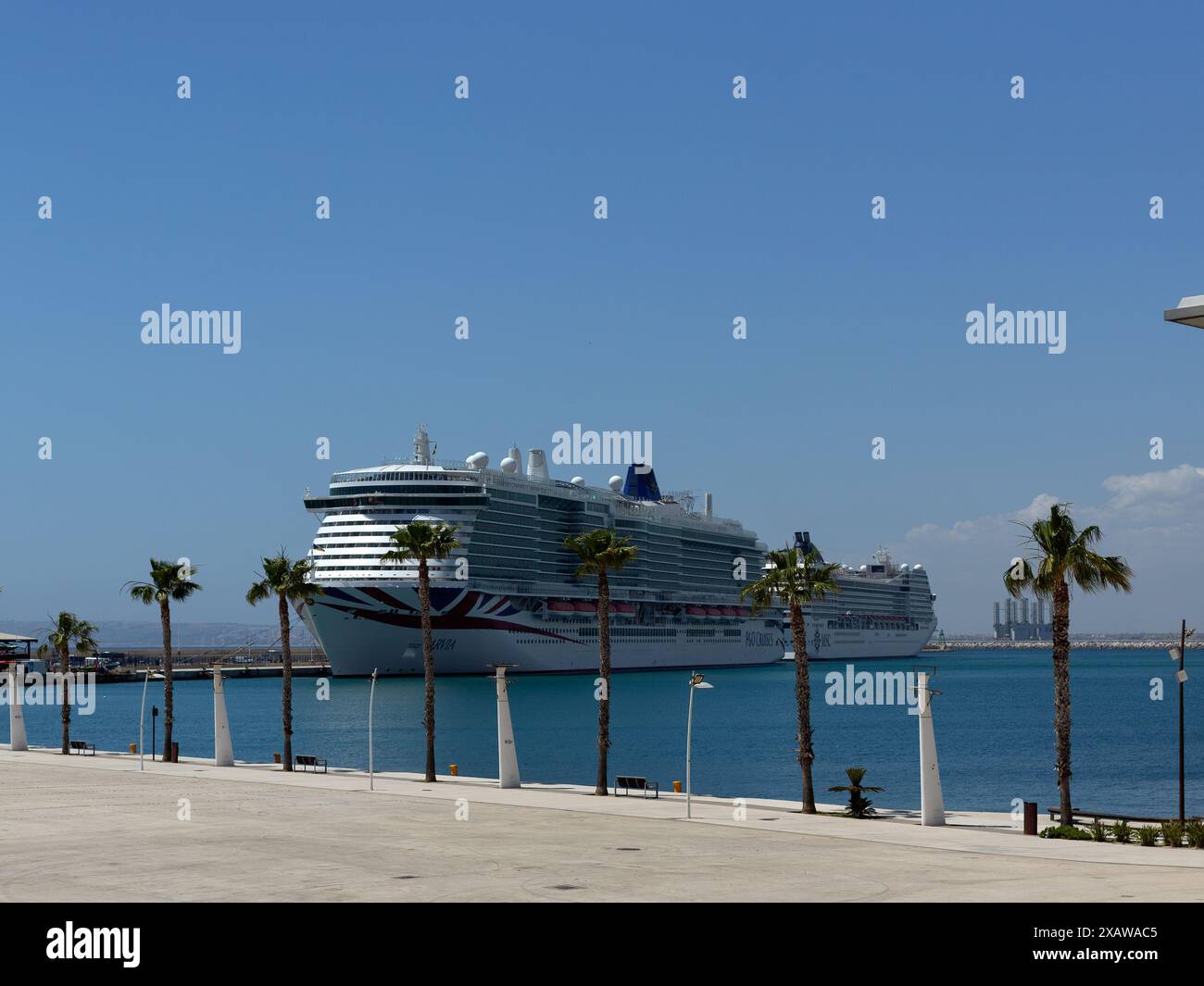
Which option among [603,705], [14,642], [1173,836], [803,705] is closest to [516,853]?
[1173,836]

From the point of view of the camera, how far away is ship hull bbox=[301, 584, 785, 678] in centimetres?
12575

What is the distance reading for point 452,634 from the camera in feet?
426

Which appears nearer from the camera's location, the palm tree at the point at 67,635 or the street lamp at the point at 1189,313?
the street lamp at the point at 1189,313

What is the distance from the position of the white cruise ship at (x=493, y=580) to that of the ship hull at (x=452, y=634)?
0.47ft

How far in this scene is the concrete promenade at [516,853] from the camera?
1880 cm

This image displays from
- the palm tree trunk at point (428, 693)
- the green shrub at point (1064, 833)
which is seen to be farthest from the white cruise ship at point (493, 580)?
the green shrub at point (1064, 833)

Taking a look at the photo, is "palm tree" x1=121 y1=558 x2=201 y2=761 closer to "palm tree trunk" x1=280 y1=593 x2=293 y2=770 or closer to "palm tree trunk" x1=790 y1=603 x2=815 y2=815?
"palm tree trunk" x1=280 y1=593 x2=293 y2=770

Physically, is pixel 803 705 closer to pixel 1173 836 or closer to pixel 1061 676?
pixel 1061 676

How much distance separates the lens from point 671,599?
547 feet

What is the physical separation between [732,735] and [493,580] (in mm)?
57309

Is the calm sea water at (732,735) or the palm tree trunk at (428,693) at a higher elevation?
the palm tree trunk at (428,693)

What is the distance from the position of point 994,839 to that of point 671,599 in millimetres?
141074

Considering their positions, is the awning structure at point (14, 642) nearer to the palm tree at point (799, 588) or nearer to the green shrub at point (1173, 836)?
the palm tree at point (799, 588)
